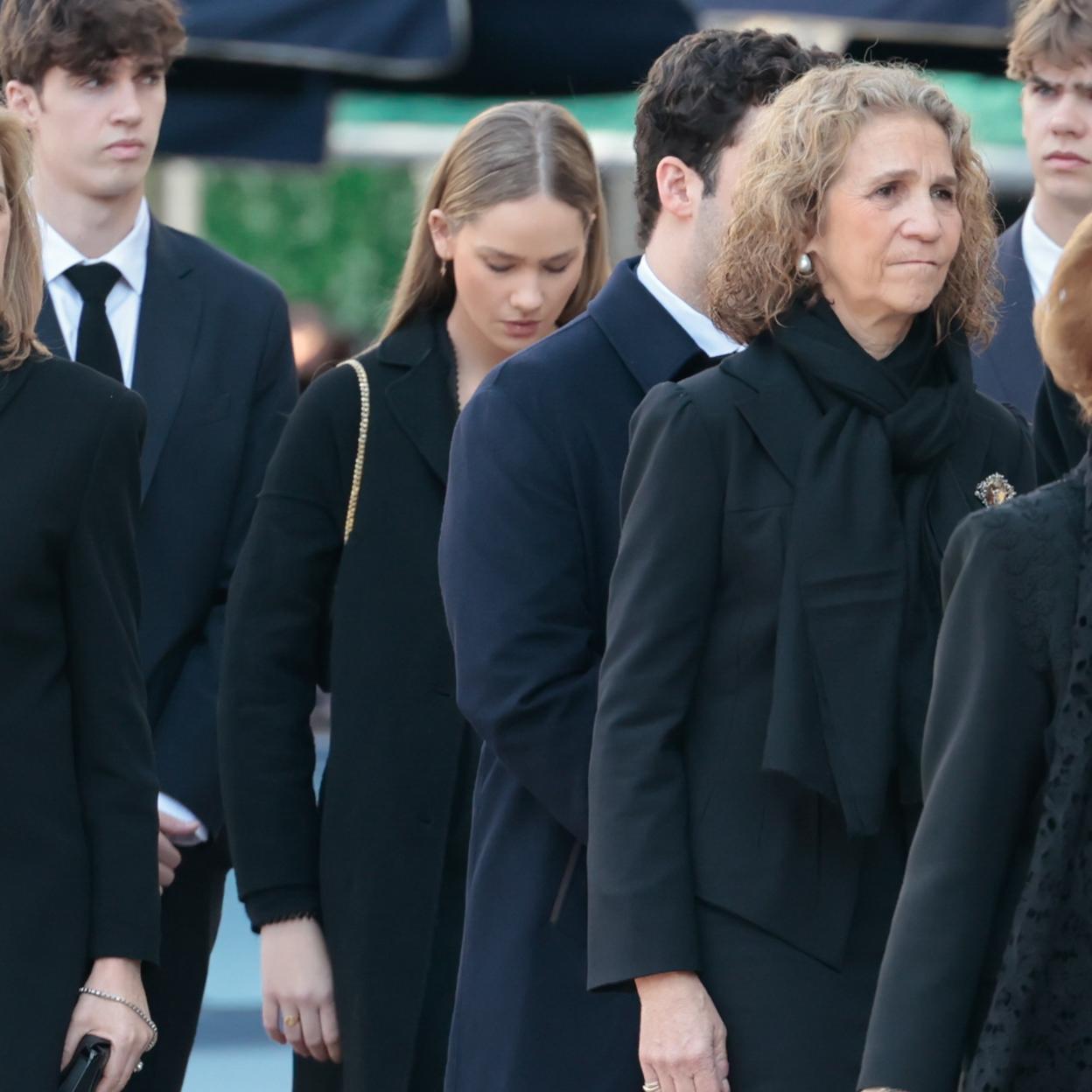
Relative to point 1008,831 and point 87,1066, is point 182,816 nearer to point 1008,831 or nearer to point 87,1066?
point 87,1066

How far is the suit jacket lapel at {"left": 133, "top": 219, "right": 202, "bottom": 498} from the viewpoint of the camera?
4.16m

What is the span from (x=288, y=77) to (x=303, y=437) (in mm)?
3640

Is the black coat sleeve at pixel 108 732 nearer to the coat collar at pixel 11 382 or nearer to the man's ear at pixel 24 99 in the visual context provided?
the coat collar at pixel 11 382

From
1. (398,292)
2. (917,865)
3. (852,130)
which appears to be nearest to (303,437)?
(398,292)

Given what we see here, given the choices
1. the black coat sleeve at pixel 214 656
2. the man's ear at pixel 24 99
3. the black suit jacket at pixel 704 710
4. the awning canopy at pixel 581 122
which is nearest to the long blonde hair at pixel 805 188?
the black suit jacket at pixel 704 710

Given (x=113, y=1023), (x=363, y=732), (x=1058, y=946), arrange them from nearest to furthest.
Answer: (x=1058, y=946)
(x=113, y=1023)
(x=363, y=732)

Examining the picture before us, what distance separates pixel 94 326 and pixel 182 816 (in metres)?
0.84

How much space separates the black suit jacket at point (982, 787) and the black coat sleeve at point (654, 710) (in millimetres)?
488

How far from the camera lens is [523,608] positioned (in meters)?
3.16

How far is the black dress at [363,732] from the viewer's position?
3.81 meters

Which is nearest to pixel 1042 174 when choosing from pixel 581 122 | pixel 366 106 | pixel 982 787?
pixel 982 787

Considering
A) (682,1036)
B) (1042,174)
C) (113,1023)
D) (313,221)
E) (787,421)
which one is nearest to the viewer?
(682,1036)

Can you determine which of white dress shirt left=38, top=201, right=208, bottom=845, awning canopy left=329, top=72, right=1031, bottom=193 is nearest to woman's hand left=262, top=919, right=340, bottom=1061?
white dress shirt left=38, top=201, right=208, bottom=845

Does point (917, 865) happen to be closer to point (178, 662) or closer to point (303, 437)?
point (303, 437)
